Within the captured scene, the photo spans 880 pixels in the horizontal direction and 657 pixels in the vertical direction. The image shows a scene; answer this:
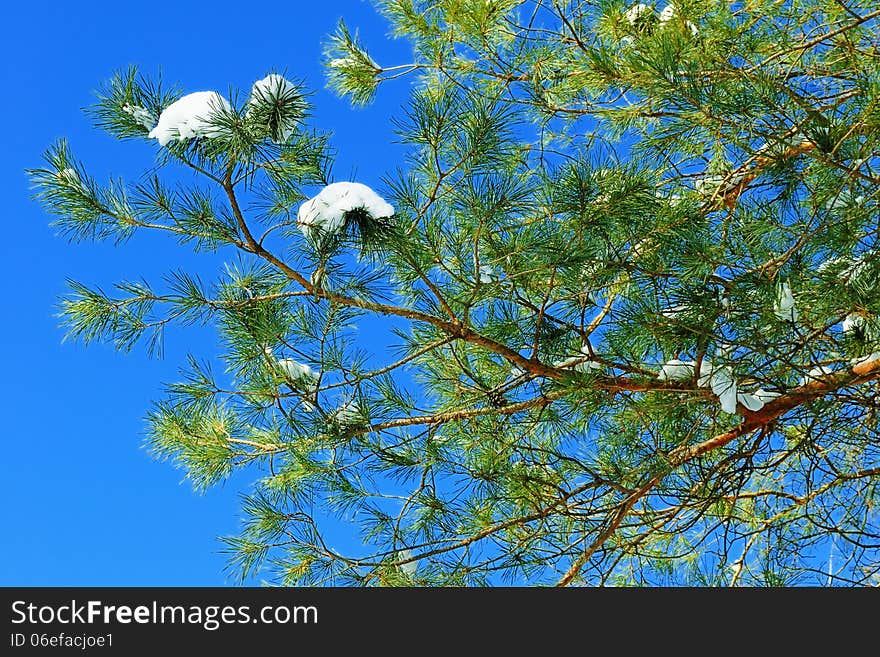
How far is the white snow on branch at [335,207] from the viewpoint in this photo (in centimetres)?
145

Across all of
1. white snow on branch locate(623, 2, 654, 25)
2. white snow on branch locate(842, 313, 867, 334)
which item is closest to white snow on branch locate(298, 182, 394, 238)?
white snow on branch locate(842, 313, 867, 334)

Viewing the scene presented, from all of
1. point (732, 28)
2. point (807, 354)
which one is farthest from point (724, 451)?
point (732, 28)

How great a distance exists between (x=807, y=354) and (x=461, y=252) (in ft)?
2.69

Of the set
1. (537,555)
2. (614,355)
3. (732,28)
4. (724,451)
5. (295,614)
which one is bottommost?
(295,614)

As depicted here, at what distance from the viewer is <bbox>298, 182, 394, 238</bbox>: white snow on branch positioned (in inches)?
57.1

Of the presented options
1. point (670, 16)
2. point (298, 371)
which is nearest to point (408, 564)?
point (298, 371)

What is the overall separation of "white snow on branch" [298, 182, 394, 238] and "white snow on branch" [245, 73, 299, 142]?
0.11 metres

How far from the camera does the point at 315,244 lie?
4.92ft

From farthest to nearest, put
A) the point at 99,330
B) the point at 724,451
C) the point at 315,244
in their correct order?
the point at 724,451 → the point at 99,330 → the point at 315,244

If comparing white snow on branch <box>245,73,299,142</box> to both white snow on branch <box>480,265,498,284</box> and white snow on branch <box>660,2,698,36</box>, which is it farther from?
white snow on branch <box>660,2,698,36</box>

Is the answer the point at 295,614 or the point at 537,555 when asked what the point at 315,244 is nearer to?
the point at 295,614

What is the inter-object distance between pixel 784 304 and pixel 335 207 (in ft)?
2.96

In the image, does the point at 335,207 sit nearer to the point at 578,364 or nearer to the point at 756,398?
the point at 578,364

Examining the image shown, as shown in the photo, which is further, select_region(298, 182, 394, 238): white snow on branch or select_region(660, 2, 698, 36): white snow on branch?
select_region(660, 2, 698, 36): white snow on branch
